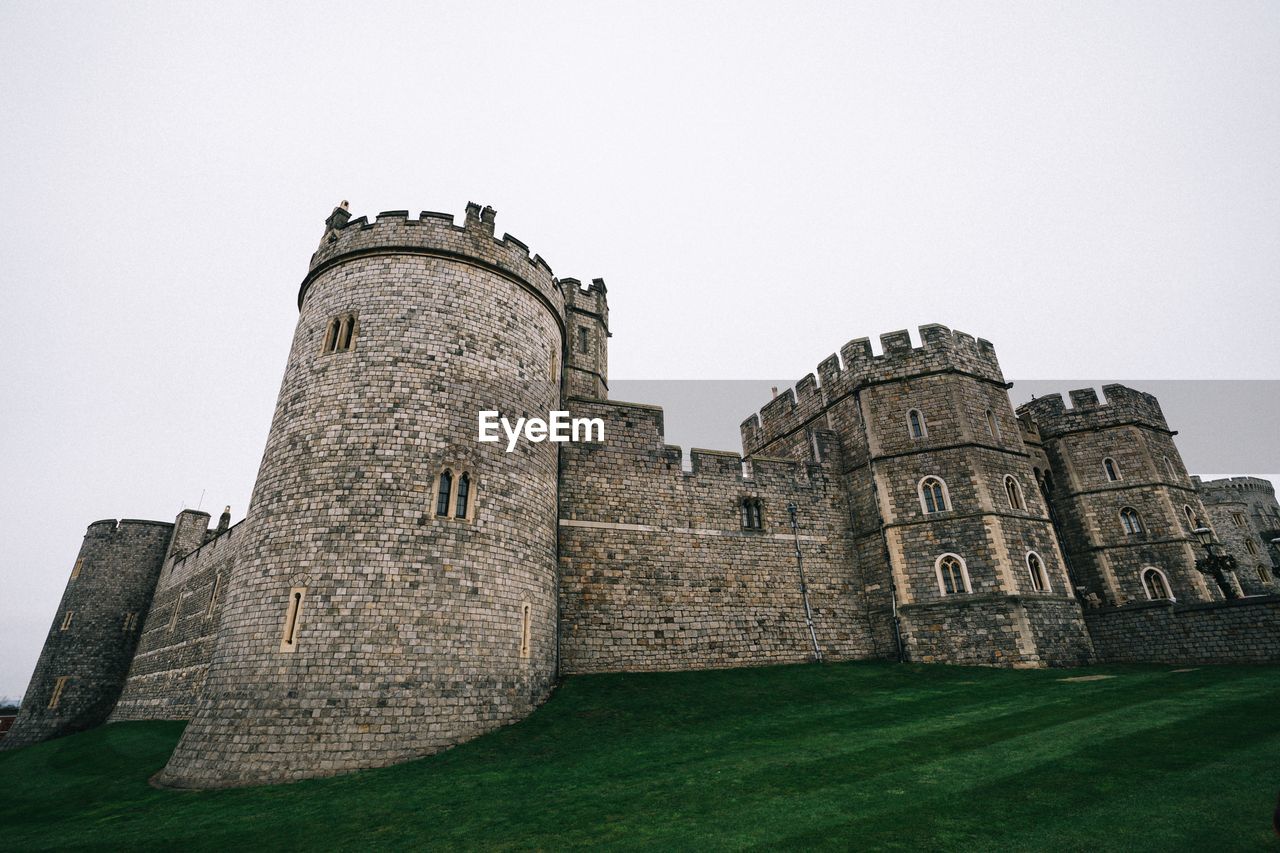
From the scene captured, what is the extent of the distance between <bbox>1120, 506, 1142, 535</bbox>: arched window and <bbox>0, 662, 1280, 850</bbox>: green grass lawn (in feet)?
33.6

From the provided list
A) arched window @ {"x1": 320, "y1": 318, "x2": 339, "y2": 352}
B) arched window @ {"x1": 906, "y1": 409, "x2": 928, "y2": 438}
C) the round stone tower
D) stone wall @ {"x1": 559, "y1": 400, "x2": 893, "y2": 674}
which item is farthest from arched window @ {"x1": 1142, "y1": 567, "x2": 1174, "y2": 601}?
arched window @ {"x1": 320, "y1": 318, "x2": 339, "y2": 352}

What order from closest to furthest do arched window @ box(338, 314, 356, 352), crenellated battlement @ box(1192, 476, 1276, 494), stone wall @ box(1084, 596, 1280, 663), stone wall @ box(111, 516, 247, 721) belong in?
1. arched window @ box(338, 314, 356, 352)
2. stone wall @ box(1084, 596, 1280, 663)
3. stone wall @ box(111, 516, 247, 721)
4. crenellated battlement @ box(1192, 476, 1276, 494)

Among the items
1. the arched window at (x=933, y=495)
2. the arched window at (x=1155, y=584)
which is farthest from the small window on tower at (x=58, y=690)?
the arched window at (x=1155, y=584)

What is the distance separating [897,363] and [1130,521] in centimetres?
1195

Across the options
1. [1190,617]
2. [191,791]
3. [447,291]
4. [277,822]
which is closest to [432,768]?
[277,822]

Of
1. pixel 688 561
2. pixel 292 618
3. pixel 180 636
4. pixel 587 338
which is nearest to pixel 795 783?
pixel 292 618

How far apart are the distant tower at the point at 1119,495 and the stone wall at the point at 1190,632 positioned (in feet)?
16.5

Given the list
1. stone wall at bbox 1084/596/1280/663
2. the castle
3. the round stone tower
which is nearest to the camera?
the round stone tower

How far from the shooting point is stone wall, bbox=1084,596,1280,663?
14336 mm

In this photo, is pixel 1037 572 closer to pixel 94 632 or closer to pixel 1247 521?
pixel 1247 521

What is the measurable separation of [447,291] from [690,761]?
11.2 metres

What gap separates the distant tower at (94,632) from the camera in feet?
88.9

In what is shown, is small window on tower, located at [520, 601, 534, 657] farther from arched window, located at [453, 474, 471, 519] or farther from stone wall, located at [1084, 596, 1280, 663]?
stone wall, located at [1084, 596, 1280, 663]

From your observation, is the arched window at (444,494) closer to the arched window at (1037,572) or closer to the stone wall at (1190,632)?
the arched window at (1037,572)
